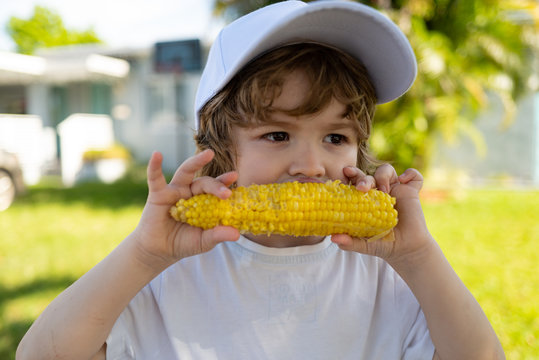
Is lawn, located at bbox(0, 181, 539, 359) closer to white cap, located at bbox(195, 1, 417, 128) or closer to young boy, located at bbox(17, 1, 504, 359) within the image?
young boy, located at bbox(17, 1, 504, 359)

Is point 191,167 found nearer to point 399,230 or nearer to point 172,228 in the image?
point 172,228

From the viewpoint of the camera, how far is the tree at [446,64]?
8258 mm

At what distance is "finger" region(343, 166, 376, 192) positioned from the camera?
4.57ft

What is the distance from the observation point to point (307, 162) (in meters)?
1.48

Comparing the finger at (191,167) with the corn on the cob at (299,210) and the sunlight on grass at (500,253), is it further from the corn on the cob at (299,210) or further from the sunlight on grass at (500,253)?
the sunlight on grass at (500,253)

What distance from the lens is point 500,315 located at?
3.88m

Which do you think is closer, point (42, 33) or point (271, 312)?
point (271, 312)

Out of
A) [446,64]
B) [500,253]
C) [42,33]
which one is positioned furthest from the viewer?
[42,33]

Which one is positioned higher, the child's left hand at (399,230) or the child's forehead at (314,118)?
the child's forehead at (314,118)

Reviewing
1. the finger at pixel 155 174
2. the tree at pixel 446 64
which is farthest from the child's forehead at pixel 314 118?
the tree at pixel 446 64

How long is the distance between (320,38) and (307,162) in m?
0.43

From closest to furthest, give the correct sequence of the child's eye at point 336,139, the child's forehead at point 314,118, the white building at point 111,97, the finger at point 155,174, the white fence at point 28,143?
the finger at point 155,174
the child's forehead at point 314,118
the child's eye at point 336,139
the white fence at point 28,143
the white building at point 111,97

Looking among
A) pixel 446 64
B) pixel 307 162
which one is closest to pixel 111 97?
pixel 446 64

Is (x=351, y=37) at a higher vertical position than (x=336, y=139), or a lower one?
higher
